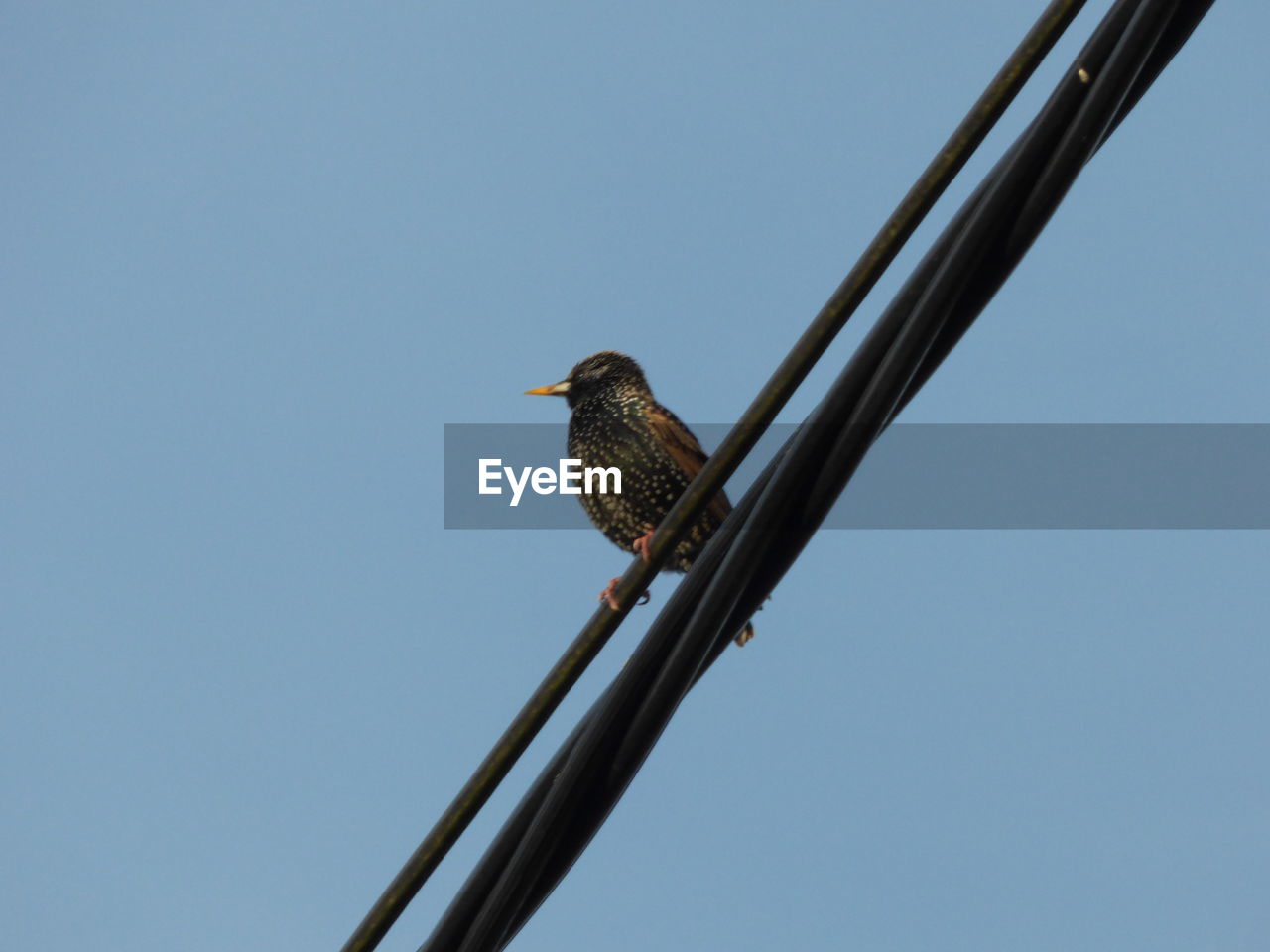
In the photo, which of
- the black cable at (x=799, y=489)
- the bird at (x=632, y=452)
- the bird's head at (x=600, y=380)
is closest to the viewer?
the black cable at (x=799, y=489)

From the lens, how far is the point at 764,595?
2.34 metres

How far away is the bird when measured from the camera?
5.73m

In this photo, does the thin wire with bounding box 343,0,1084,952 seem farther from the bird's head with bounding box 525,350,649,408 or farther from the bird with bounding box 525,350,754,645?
the bird's head with bounding box 525,350,649,408

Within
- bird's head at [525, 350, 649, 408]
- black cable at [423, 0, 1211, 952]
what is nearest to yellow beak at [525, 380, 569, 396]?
bird's head at [525, 350, 649, 408]

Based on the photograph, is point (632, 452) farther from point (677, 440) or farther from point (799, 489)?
point (799, 489)

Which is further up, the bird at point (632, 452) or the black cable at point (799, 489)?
the bird at point (632, 452)

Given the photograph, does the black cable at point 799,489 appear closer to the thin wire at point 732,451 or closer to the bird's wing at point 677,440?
the thin wire at point 732,451

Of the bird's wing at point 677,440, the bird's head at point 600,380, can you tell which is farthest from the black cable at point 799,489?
the bird's head at point 600,380

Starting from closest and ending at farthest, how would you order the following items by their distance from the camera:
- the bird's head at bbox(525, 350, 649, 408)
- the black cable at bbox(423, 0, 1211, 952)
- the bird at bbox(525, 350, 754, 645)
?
the black cable at bbox(423, 0, 1211, 952) < the bird at bbox(525, 350, 754, 645) < the bird's head at bbox(525, 350, 649, 408)

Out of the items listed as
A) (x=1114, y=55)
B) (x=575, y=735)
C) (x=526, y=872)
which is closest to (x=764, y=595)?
(x=575, y=735)

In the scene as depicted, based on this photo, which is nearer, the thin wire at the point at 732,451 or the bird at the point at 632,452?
the thin wire at the point at 732,451

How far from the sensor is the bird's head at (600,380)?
616cm

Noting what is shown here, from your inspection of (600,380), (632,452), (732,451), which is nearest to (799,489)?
(732,451)

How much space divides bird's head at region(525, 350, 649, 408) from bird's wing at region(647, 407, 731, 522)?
20 cm
